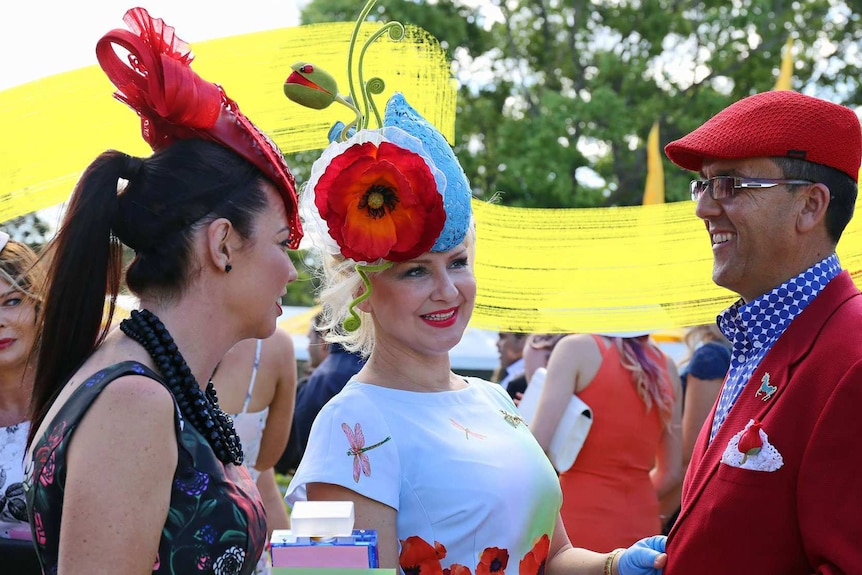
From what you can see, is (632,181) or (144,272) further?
(632,181)

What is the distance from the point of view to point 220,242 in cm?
186

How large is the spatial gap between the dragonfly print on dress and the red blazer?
2.33ft

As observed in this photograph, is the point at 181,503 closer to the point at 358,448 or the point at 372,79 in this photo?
the point at 358,448

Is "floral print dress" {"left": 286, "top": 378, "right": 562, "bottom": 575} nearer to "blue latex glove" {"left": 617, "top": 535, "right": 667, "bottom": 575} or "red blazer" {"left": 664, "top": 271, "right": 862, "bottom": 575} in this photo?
"blue latex glove" {"left": 617, "top": 535, "right": 667, "bottom": 575}

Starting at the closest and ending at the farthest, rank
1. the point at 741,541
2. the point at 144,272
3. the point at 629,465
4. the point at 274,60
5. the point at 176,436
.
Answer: the point at 176,436
the point at 144,272
the point at 741,541
the point at 274,60
the point at 629,465

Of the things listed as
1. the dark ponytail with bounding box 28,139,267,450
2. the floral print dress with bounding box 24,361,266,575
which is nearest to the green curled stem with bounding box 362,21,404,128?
the dark ponytail with bounding box 28,139,267,450

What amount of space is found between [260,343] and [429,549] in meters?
1.79

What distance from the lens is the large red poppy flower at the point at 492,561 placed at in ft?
7.27

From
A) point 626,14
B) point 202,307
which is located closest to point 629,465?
point 202,307

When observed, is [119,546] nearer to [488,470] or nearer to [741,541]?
[488,470]

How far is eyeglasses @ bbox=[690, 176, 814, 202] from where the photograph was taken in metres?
2.26

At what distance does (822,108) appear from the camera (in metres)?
2.25

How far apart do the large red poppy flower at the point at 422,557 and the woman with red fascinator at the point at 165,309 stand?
Result: 0.43 meters

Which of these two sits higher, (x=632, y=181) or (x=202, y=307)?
(x=202, y=307)
